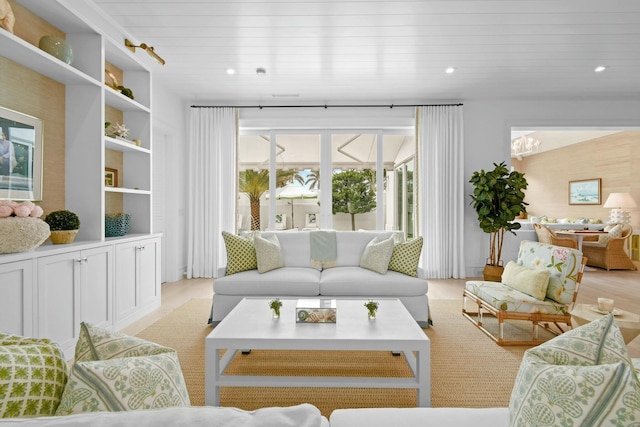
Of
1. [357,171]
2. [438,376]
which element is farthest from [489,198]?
[438,376]

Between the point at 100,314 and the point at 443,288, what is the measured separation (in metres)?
4.01

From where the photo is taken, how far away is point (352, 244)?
147 inches

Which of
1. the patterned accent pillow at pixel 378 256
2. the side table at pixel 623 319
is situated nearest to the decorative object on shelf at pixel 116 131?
the patterned accent pillow at pixel 378 256

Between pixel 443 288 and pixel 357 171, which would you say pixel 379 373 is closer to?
pixel 443 288

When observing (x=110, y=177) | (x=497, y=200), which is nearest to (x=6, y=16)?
(x=110, y=177)

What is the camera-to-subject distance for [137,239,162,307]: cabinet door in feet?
10.9

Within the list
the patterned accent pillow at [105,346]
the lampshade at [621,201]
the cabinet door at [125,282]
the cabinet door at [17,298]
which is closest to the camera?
the patterned accent pillow at [105,346]

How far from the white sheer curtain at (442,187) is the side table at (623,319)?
9.14 ft

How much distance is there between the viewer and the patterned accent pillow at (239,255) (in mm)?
3330

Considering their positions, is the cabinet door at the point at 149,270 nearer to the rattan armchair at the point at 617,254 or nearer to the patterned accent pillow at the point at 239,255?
the patterned accent pillow at the point at 239,255

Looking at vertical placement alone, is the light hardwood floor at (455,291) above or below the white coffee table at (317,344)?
below

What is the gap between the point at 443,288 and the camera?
4.61 meters

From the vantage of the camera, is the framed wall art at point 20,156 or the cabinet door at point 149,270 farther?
the cabinet door at point 149,270

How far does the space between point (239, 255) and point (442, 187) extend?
11.2 feet
